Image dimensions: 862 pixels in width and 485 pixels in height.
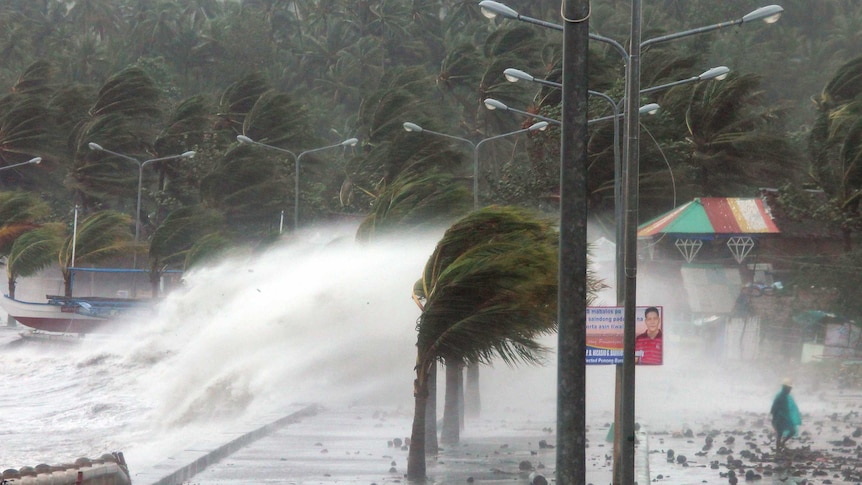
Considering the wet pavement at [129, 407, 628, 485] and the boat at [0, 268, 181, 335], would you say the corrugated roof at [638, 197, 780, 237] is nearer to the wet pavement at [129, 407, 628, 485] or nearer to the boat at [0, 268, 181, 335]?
the wet pavement at [129, 407, 628, 485]

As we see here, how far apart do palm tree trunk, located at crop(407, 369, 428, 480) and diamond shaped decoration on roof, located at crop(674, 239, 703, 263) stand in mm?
26712

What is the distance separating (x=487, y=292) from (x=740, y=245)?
29049mm

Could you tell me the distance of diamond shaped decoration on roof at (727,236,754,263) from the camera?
144ft

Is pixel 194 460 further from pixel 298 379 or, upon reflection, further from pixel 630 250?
pixel 298 379

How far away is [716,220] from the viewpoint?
43.9 metres

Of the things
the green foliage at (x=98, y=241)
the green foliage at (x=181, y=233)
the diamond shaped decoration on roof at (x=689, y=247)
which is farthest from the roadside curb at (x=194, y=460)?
the green foliage at (x=98, y=241)

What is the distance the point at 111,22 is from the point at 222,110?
5021 centimetres

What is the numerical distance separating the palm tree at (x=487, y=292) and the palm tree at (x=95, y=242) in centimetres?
4207

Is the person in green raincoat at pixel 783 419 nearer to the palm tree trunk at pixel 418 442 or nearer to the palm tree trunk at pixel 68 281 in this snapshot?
the palm tree trunk at pixel 418 442

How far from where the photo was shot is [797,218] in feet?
153

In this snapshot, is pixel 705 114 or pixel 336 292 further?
pixel 705 114

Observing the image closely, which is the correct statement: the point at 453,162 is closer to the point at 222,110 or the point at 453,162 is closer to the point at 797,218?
the point at 797,218

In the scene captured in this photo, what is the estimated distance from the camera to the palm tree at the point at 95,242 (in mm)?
57812

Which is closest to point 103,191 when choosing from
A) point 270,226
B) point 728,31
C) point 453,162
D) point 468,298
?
point 270,226
